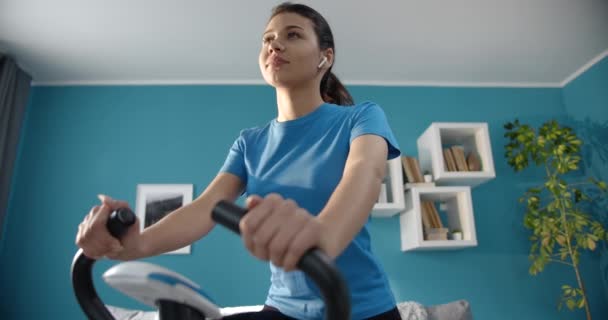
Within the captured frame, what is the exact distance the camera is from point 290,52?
0.92 metres

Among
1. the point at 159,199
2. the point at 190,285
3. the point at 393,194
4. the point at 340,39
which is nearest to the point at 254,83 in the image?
the point at 340,39

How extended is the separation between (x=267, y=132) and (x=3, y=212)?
3051mm

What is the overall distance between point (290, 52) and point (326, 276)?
0.68 meters

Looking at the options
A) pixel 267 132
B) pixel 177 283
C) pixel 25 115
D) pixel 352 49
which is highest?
pixel 352 49

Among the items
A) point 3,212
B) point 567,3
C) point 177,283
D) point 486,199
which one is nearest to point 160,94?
point 3,212

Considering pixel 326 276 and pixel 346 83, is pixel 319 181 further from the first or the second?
pixel 346 83

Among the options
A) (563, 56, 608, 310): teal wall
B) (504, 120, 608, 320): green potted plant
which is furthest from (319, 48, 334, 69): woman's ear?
(563, 56, 608, 310): teal wall

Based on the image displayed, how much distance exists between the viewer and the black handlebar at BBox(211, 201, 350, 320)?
32 cm

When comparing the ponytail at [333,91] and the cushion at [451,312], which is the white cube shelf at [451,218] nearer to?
the cushion at [451,312]

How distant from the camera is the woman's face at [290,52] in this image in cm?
92

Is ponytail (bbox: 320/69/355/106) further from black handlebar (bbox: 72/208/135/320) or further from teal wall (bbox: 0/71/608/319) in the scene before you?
teal wall (bbox: 0/71/608/319)

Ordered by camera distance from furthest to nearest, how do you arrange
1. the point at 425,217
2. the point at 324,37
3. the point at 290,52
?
1. the point at 425,217
2. the point at 324,37
3. the point at 290,52

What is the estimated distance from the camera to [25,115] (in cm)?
352

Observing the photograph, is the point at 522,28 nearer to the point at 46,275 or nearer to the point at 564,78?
the point at 564,78
